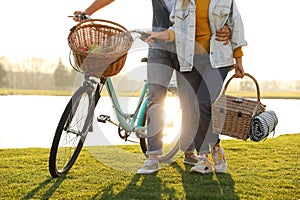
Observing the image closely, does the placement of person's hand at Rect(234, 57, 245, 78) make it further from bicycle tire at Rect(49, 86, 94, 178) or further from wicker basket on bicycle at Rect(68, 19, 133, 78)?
bicycle tire at Rect(49, 86, 94, 178)

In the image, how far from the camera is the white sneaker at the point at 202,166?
136 inches

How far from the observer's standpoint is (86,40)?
118 inches

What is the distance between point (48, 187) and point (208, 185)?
1073 mm

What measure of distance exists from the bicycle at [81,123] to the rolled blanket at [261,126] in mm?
892

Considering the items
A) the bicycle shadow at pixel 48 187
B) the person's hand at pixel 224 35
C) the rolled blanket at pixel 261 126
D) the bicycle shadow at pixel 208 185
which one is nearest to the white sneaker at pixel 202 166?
the bicycle shadow at pixel 208 185

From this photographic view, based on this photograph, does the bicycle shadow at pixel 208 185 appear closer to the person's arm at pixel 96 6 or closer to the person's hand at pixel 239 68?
the person's hand at pixel 239 68

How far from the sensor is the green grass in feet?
9.34

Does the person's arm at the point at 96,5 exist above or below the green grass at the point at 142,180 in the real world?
above

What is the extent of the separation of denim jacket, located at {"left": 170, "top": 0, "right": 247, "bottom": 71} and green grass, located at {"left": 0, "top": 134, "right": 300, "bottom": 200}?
83 centimetres

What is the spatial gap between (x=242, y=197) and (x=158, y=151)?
0.80 m

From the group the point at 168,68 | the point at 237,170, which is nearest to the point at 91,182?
the point at 168,68

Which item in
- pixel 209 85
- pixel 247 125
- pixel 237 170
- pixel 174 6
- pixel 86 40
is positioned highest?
pixel 174 6

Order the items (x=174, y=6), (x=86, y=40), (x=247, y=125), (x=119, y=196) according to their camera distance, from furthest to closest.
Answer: (x=247, y=125) < (x=174, y=6) < (x=86, y=40) < (x=119, y=196)

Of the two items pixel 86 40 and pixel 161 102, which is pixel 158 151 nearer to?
pixel 161 102
